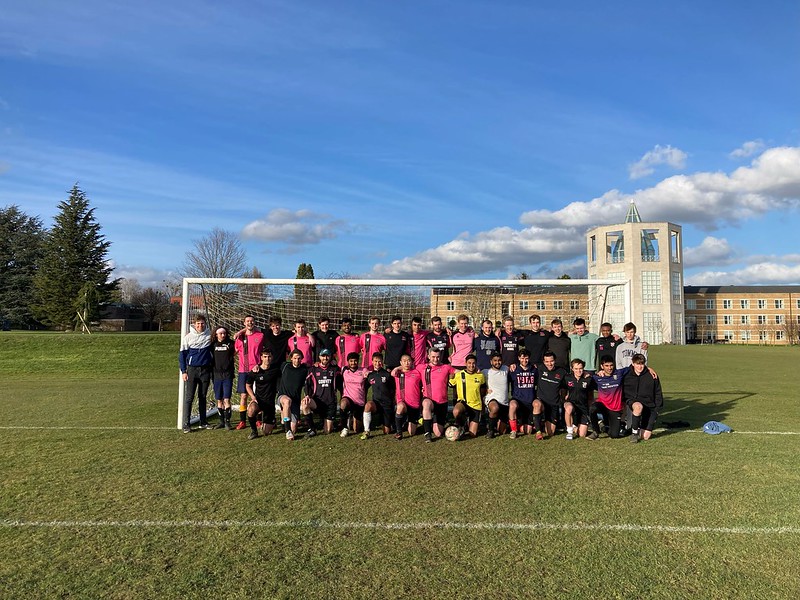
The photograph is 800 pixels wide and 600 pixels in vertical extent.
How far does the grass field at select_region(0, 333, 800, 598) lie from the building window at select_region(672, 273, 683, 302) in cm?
6633

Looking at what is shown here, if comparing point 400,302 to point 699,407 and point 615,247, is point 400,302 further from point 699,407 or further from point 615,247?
point 615,247

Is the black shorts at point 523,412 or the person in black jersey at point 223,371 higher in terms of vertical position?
the person in black jersey at point 223,371

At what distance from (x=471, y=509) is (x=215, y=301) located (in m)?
7.73

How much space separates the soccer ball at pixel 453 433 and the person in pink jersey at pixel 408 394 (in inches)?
23.1

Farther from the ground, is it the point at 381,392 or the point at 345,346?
the point at 345,346

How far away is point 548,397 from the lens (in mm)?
7473

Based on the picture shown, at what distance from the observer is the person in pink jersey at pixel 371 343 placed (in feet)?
27.8

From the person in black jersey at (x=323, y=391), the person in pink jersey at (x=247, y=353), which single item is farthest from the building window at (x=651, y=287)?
the person in pink jersey at (x=247, y=353)

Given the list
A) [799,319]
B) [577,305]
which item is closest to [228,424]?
[577,305]

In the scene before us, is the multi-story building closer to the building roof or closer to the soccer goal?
the building roof

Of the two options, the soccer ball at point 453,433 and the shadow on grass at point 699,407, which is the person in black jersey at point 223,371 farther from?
the shadow on grass at point 699,407

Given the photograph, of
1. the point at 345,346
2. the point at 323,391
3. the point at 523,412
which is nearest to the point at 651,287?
the point at 523,412

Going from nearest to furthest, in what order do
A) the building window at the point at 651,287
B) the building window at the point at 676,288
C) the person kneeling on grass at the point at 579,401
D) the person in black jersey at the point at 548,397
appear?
the person kneeling on grass at the point at 579,401, the person in black jersey at the point at 548,397, the building window at the point at 651,287, the building window at the point at 676,288

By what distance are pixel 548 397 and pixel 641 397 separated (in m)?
1.26
